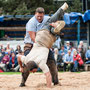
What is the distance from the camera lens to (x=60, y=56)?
16281mm

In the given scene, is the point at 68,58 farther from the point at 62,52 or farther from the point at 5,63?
the point at 5,63

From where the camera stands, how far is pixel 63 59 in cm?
1603

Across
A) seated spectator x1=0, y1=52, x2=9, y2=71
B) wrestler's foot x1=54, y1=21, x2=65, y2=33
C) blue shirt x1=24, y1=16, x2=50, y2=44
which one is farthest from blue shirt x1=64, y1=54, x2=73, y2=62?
wrestler's foot x1=54, y1=21, x2=65, y2=33

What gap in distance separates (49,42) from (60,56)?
889 cm

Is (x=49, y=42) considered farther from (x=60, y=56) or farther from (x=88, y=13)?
(x=88, y=13)

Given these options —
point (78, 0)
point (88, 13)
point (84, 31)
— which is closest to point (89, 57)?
point (88, 13)

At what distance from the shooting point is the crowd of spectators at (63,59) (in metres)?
15.7

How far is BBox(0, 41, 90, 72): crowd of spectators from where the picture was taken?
51.6 ft

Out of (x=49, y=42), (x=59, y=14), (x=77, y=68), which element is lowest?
(x=77, y=68)

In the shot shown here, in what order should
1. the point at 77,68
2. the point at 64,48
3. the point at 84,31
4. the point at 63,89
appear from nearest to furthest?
the point at 63,89 → the point at 77,68 → the point at 64,48 → the point at 84,31

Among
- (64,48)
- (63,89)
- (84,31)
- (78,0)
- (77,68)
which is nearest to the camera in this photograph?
(63,89)

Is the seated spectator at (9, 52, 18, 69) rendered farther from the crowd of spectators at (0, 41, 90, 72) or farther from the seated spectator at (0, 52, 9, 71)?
the seated spectator at (0, 52, 9, 71)

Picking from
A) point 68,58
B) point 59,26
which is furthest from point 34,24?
point 68,58

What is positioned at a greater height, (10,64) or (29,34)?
(29,34)
